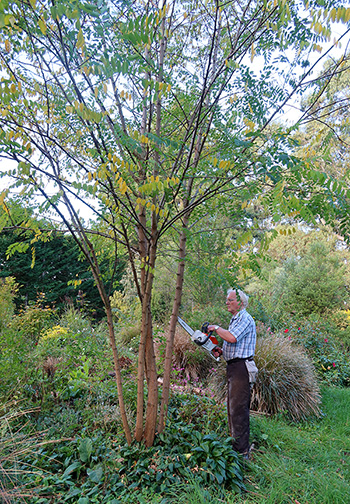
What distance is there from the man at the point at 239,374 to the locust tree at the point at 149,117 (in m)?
0.61

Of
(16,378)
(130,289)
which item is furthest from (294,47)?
(130,289)

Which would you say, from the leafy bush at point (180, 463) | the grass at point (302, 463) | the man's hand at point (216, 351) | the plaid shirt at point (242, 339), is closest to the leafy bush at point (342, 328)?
the grass at point (302, 463)

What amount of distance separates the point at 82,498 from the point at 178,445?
855 millimetres

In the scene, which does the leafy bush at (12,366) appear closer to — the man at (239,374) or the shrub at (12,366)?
the shrub at (12,366)

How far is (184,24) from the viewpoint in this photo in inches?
116

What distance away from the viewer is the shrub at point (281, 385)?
4.12 meters

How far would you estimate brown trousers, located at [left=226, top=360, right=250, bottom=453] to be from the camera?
2.88 m

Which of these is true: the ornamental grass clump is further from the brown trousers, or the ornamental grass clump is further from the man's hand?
the brown trousers

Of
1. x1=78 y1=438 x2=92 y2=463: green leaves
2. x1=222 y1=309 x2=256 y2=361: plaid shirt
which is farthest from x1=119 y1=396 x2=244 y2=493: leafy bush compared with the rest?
x1=222 y1=309 x2=256 y2=361: plaid shirt

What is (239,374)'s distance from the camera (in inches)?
119

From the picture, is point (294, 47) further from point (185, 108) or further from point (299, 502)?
point (299, 502)

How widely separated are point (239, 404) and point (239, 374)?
0.25 m

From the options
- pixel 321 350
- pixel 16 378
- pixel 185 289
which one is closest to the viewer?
pixel 16 378

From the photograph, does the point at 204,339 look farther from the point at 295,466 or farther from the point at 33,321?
the point at 33,321
